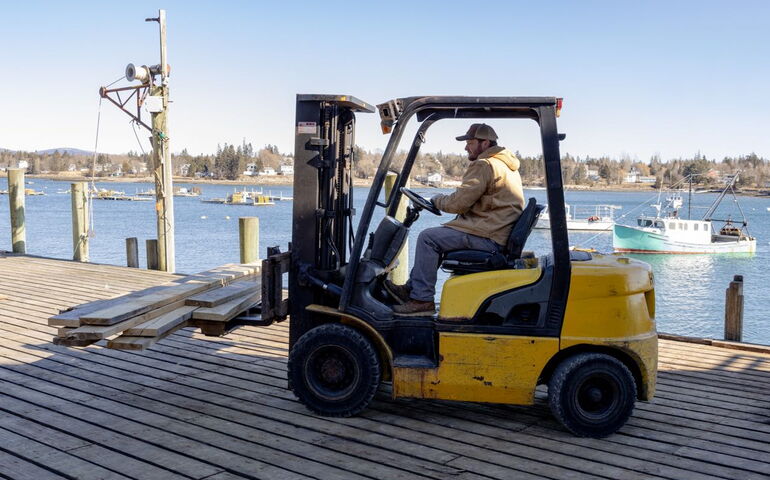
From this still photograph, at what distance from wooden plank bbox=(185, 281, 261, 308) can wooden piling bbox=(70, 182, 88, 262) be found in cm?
920

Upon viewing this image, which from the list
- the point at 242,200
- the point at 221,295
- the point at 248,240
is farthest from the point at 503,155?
the point at 242,200

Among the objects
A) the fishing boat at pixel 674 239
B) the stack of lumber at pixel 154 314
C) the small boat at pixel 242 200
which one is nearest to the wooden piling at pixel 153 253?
the stack of lumber at pixel 154 314

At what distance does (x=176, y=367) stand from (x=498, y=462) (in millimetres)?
3304

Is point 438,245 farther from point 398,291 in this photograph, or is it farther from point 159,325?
point 159,325

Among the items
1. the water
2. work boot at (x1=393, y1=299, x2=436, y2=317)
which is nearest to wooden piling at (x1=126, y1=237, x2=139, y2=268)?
work boot at (x1=393, y1=299, x2=436, y2=317)

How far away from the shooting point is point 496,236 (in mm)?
5309

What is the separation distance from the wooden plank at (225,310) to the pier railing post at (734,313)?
5329 mm

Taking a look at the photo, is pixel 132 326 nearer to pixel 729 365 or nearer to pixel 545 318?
pixel 545 318

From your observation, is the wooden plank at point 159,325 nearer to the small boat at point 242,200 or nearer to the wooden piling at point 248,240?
the wooden piling at point 248,240

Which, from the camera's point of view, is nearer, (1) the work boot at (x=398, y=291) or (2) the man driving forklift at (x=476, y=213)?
(2) the man driving forklift at (x=476, y=213)

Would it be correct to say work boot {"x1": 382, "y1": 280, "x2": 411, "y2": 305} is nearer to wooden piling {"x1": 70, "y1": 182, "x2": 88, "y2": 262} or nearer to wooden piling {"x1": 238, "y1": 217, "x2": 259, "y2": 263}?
wooden piling {"x1": 238, "y1": 217, "x2": 259, "y2": 263}

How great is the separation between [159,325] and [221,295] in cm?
87

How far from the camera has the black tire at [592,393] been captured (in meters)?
5.08

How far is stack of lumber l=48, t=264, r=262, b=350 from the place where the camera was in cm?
538
